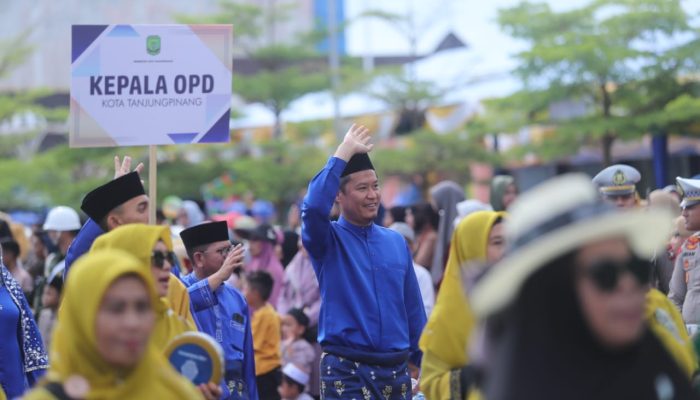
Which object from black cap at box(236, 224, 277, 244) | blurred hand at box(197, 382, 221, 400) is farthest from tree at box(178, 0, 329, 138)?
blurred hand at box(197, 382, 221, 400)

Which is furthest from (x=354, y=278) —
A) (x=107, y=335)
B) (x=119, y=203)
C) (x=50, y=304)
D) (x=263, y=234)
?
(x=263, y=234)

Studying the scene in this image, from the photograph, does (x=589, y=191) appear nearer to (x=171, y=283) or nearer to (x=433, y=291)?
(x=171, y=283)

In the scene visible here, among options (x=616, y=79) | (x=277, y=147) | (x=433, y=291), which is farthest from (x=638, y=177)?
(x=277, y=147)

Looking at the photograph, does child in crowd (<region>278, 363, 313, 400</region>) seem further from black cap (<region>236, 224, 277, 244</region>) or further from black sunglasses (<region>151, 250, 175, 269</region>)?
black sunglasses (<region>151, 250, 175, 269</region>)

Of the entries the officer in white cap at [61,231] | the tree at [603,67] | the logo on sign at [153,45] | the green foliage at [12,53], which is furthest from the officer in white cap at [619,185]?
the green foliage at [12,53]

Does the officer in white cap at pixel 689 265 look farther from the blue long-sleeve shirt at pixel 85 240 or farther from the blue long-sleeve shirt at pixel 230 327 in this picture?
the blue long-sleeve shirt at pixel 85 240

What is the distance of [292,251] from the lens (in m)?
14.2

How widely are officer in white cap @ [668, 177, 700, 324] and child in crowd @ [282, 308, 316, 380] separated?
4139 millimetres

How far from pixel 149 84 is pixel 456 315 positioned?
11.8ft

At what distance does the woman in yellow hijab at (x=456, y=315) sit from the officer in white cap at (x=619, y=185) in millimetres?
3574

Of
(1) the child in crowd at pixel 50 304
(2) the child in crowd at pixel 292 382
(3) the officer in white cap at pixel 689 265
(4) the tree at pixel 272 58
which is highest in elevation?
(4) the tree at pixel 272 58

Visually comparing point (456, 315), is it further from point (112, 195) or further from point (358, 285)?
point (112, 195)

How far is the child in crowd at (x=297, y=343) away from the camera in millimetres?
11578

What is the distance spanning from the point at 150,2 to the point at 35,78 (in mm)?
6561
